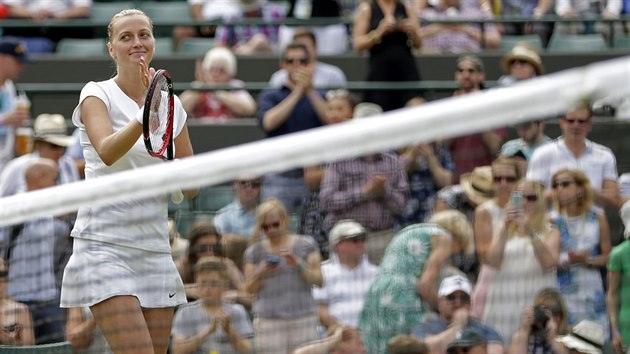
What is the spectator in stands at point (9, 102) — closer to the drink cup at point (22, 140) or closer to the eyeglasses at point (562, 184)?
the drink cup at point (22, 140)

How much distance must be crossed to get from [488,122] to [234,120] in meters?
8.13

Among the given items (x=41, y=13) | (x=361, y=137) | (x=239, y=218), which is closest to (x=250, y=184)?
(x=239, y=218)

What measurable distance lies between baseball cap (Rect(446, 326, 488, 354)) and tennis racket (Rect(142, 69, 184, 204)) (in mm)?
1370

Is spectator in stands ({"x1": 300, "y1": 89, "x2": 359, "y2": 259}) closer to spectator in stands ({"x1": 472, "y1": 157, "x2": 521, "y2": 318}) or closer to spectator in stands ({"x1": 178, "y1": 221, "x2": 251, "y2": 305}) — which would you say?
spectator in stands ({"x1": 178, "y1": 221, "x2": 251, "y2": 305})

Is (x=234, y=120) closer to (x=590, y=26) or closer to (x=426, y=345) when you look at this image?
(x=590, y=26)

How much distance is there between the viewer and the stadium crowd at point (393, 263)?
5.95 m

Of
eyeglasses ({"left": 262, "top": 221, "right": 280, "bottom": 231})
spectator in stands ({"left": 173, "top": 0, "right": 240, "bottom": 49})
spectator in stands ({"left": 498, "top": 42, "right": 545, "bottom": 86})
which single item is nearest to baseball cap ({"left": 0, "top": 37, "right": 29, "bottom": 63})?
spectator in stands ({"left": 173, "top": 0, "right": 240, "bottom": 49})

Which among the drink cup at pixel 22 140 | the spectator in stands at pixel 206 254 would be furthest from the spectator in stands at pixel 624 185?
the drink cup at pixel 22 140

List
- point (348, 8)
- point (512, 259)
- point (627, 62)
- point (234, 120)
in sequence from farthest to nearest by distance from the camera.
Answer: point (348, 8) < point (234, 120) < point (512, 259) < point (627, 62)

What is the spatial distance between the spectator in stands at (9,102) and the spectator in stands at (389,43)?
9.52 feet

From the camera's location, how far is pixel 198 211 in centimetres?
700

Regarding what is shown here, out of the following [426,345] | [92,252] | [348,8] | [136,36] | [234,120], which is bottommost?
[426,345]

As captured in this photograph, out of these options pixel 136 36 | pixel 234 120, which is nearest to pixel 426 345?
pixel 136 36

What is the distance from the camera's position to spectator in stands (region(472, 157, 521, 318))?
6.12 meters
